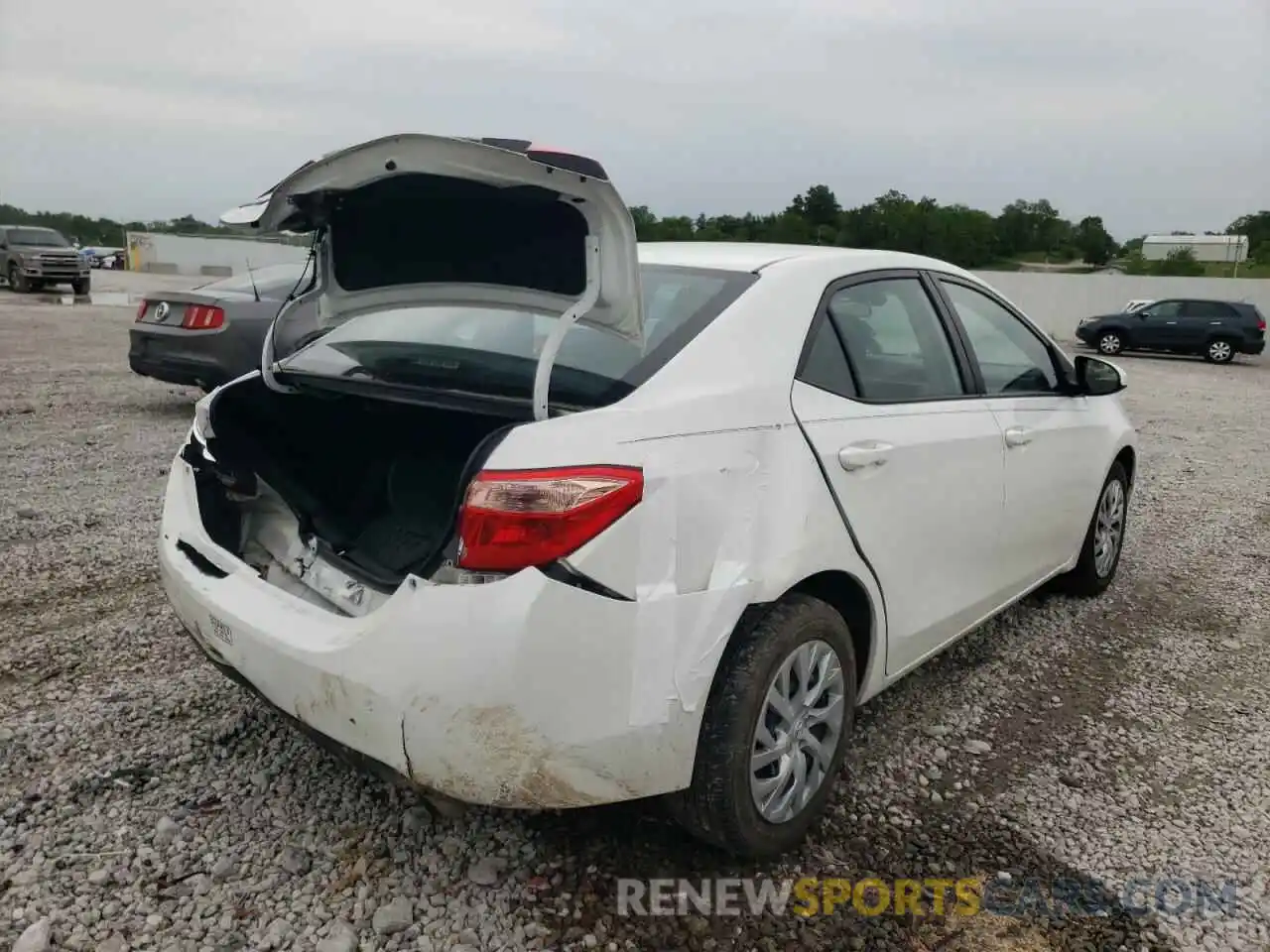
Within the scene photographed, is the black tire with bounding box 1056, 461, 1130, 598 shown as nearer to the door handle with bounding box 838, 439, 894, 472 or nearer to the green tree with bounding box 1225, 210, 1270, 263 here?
the door handle with bounding box 838, 439, 894, 472

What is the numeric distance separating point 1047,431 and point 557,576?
2.49 meters

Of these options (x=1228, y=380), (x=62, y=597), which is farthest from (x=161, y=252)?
(x=62, y=597)

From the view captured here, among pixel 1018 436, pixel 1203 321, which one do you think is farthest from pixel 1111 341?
pixel 1018 436

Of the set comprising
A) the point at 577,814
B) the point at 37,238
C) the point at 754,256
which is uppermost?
the point at 37,238

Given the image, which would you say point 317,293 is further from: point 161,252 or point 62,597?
point 161,252

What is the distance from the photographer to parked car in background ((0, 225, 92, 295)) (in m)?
25.3

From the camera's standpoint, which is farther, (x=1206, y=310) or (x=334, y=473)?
(x=1206, y=310)

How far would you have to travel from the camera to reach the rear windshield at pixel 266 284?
843 cm

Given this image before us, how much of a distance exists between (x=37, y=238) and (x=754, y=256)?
28883 mm

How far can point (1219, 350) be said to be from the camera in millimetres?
22328

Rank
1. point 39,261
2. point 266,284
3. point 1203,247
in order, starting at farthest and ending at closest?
point 1203,247, point 39,261, point 266,284

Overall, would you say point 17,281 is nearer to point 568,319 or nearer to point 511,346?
point 511,346

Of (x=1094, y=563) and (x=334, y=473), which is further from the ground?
(x=334, y=473)

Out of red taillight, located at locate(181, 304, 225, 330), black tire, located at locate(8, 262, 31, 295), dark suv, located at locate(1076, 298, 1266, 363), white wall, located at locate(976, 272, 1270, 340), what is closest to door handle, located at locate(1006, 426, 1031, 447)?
red taillight, located at locate(181, 304, 225, 330)
